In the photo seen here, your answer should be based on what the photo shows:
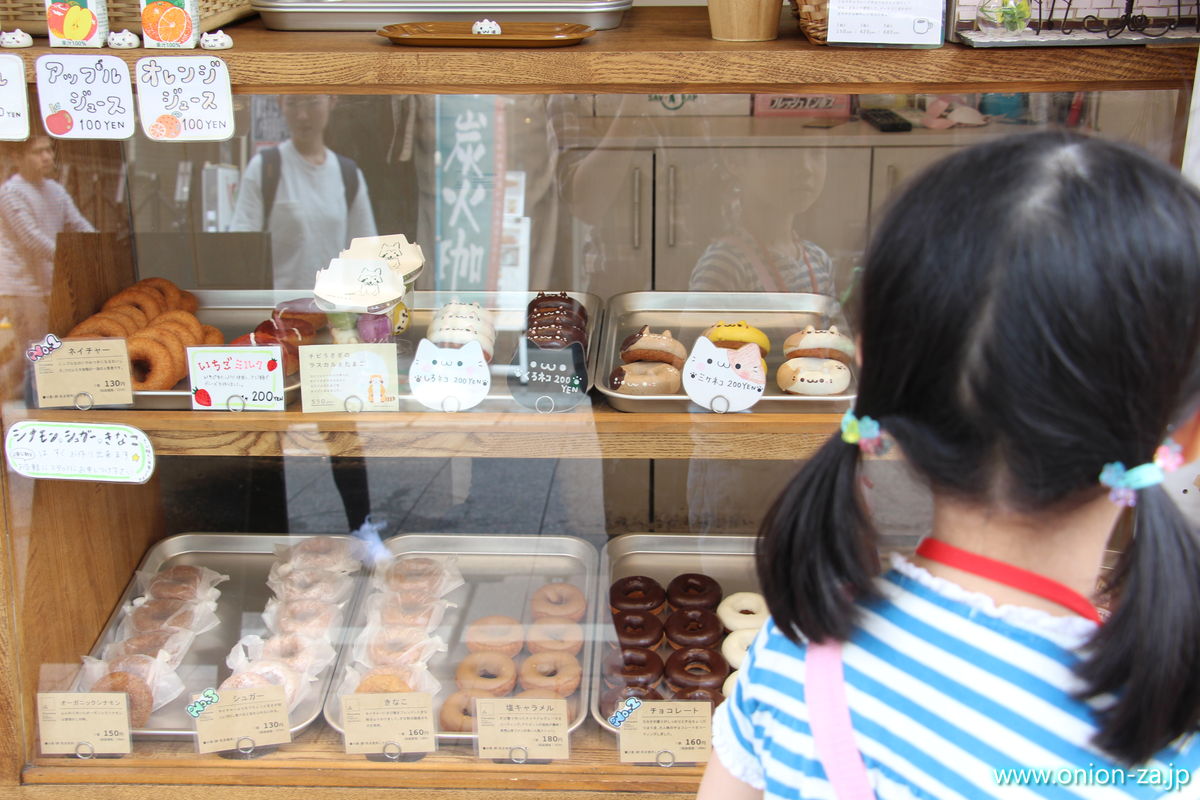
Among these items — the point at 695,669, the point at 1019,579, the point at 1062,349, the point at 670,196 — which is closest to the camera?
the point at 1062,349

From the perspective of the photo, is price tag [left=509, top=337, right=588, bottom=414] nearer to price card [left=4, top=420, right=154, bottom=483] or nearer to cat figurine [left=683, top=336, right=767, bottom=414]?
cat figurine [left=683, top=336, right=767, bottom=414]

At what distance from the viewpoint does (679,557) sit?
5.97 ft

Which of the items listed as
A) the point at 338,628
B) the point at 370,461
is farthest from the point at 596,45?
the point at 338,628

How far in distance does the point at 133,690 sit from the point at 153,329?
524mm

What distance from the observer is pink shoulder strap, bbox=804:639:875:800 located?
2.44ft

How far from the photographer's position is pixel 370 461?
6.01 ft

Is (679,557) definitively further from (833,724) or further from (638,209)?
(833,724)

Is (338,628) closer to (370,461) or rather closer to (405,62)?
(370,461)

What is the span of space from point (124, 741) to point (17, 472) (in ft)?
1.33

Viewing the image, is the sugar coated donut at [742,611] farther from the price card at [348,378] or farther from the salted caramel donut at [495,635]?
the price card at [348,378]

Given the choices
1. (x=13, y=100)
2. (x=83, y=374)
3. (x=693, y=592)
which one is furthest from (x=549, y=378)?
(x=13, y=100)


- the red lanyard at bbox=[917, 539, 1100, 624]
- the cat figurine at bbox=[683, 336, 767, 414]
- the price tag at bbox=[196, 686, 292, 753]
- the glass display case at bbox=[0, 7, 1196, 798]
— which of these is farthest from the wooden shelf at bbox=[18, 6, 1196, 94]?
the price tag at bbox=[196, 686, 292, 753]

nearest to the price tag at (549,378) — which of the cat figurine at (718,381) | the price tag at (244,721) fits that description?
the cat figurine at (718,381)

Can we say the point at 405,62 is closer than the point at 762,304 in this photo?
Yes
